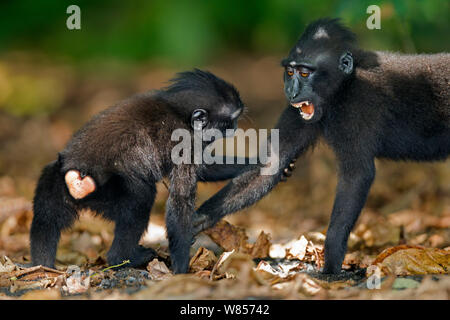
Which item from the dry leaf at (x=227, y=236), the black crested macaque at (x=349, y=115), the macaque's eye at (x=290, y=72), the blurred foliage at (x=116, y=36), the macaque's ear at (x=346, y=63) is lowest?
the dry leaf at (x=227, y=236)

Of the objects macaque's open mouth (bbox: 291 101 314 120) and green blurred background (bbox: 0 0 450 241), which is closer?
macaque's open mouth (bbox: 291 101 314 120)

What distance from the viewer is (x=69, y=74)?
12773 millimetres

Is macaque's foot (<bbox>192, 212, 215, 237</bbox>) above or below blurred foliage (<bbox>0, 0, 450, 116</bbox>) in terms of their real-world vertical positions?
below

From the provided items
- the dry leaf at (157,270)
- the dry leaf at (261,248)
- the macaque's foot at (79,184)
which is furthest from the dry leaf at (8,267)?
the dry leaf at (261,248)

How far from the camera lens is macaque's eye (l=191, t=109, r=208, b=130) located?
5.68 m

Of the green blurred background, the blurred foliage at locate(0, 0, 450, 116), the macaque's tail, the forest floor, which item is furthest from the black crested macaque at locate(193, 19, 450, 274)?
the blurred foliage at locate(0, 0, 450, 116)

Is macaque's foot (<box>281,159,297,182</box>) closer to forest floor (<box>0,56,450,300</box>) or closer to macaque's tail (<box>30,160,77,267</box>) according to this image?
forest floor (<box>0,56,450,300</box>)

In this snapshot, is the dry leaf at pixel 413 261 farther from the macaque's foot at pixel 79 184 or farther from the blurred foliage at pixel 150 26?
the blurred foliage at pixel 150 26

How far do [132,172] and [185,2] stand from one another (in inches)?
240

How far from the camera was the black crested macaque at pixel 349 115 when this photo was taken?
5379 mm

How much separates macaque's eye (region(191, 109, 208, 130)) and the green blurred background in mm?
2563

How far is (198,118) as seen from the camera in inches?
225

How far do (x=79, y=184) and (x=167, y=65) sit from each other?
772cm
